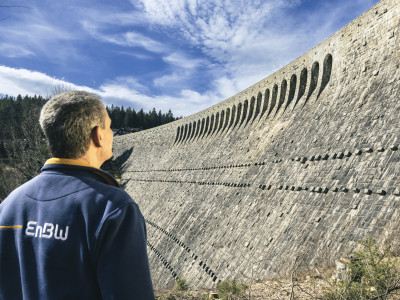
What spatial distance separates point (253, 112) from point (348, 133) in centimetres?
926

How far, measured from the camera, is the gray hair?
168 centimetres

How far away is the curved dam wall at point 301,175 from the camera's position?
661 centimetres

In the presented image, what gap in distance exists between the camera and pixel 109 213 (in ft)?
4.74

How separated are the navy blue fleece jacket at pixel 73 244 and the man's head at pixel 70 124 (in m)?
0.16

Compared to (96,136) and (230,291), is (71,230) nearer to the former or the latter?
(96,136)

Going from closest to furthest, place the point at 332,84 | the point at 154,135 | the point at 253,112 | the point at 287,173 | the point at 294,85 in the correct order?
the point at 287,173
the point at 332,84
the point at 294,85
the point at 253,112
the point at 154,135

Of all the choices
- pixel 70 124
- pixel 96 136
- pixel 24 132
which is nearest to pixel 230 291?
pixel 96 136

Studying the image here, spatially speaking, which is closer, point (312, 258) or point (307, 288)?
point (307, 288)

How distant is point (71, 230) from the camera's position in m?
1.48

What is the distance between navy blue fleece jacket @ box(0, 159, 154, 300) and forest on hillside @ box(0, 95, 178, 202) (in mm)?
8836

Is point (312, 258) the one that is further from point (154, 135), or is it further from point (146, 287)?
point (154, 135)

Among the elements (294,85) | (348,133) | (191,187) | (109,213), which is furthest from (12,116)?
(109,213)

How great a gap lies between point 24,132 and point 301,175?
80.2 feet

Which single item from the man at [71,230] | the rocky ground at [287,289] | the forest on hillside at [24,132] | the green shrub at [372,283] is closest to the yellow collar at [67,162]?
the man at [71,230]
